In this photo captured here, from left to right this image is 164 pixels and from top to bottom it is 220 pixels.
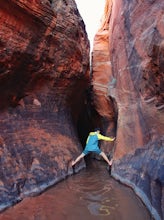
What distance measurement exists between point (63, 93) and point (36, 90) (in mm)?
1369

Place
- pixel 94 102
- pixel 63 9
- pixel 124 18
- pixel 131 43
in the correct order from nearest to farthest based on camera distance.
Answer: pixel 63 9 < pixel 131 43 < pixel 124 18 < pixel 94 102

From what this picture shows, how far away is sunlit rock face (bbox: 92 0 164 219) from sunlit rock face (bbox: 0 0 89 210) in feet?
4.79

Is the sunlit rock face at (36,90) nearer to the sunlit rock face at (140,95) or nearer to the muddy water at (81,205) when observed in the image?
the muddy water at (81,205)

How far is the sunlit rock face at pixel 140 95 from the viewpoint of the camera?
4832mm

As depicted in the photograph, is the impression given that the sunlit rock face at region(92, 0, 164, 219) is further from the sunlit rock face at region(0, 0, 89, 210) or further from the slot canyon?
the sunlit rock face at region(0, 0, 89, 210)

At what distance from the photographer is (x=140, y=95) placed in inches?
272

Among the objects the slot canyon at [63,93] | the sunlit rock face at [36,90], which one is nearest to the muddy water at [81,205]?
the slot canyon at [63,93]

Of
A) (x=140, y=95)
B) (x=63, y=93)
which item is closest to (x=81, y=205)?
(x=140, y=95)

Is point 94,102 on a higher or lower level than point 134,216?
higher

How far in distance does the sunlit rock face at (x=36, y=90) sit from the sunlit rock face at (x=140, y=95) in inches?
57.4

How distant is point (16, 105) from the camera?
6.29 metres

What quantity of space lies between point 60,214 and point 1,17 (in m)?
3.74

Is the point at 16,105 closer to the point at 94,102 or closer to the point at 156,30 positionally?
the point at 156,30

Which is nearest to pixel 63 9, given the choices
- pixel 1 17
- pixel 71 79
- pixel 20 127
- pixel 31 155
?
pixel 71 79
